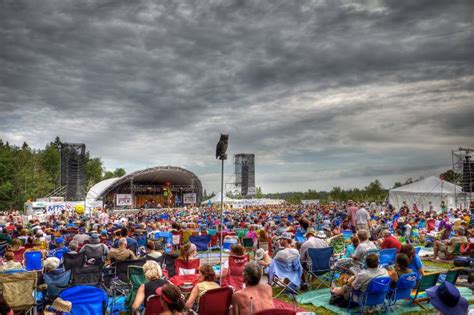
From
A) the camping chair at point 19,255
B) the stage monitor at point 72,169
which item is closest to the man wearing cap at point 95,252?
the camping chair at point 19,255

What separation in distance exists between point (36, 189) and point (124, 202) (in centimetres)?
1914

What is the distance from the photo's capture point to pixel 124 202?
4341cm

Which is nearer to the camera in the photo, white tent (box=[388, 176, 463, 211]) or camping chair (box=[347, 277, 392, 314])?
camping chair (box=[347, 277, 392, 314])

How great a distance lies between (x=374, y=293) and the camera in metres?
5.26

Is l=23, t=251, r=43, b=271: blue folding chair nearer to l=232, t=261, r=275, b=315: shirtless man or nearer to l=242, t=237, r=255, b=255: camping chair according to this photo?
l=242, t=237, r=255, b=255: camping chair

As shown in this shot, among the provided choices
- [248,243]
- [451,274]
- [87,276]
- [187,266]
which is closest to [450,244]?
[451,274]

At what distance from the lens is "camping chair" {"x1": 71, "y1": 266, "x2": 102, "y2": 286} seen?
229 inches

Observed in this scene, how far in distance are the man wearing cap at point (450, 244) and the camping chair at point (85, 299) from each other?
932cm

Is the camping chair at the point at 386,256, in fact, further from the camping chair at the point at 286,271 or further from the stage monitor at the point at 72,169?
the stage monitor at the point at 72,169

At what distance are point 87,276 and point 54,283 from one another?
47 cm

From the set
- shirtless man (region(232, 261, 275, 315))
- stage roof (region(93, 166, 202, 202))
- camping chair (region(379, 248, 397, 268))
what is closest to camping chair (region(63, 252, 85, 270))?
shirtless man (region(232, 261, 275, 315))

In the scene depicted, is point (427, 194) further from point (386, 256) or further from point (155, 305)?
point (155, 305)

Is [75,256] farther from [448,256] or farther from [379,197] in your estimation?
[379,197]

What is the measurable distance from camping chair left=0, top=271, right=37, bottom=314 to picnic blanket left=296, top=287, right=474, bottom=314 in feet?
13.5
